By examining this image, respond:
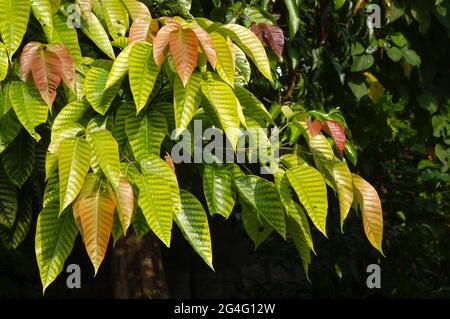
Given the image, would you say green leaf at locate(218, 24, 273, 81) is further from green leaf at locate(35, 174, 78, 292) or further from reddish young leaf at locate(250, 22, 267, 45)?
reddish young leaf at locate(250, 22, 267, 45)


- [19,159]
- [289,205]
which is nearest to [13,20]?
[19,159]

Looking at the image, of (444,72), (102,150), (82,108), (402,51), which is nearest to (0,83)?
(82,108)

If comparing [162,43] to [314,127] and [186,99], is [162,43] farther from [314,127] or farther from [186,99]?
[314,127]

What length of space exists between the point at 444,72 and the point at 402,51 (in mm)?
450

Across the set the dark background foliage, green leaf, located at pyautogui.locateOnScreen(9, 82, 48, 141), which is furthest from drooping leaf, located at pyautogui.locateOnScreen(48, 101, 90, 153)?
the dark background foliage

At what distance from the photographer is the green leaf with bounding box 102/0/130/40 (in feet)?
5.33

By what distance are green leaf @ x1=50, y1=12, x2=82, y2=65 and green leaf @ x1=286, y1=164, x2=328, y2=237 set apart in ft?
1.66

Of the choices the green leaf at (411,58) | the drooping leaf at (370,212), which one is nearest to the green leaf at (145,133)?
the drooping leaf at (370,212)

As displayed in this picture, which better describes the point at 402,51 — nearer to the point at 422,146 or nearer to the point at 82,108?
the point at 422,146

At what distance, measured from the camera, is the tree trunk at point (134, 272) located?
3939 millimetres

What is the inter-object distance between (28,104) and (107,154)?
0.24m

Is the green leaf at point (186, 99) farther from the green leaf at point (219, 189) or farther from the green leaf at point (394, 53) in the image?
the green leaf at point (394, 53)

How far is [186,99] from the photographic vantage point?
1.35 metres
